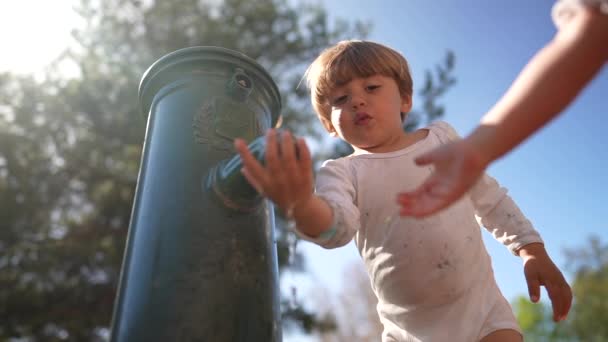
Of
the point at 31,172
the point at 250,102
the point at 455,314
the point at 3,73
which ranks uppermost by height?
the point at 3,73

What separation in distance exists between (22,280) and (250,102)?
24.0ft

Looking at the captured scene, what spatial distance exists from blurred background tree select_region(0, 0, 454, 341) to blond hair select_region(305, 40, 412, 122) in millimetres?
5621

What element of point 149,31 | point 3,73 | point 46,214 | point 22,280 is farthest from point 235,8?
point 22,280

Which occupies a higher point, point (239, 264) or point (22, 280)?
point (22, 280)

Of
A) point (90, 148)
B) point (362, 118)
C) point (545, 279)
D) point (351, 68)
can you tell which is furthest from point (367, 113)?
point (90, 148)

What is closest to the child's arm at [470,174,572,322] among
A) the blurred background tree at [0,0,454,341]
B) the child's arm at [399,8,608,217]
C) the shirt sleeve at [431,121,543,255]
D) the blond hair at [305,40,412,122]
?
A: the shirt sleeve at [431,121,543,255]

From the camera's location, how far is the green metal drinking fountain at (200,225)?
45.1 inches

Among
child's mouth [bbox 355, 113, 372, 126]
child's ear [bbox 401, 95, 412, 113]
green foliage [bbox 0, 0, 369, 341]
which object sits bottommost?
child's mouth [bbox 355, 113, 372, 126]

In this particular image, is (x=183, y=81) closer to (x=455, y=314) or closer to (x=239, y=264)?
(x=239, y=264)

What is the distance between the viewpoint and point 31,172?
8219 mm

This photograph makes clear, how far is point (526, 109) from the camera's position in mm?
718

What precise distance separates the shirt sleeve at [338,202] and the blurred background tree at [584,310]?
22.9 metres

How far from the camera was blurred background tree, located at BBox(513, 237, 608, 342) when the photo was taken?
20984 mm

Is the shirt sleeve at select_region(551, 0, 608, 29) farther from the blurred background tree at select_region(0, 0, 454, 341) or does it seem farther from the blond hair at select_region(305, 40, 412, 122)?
the blurred background tree at select_region(0, 0, 454, 341)
